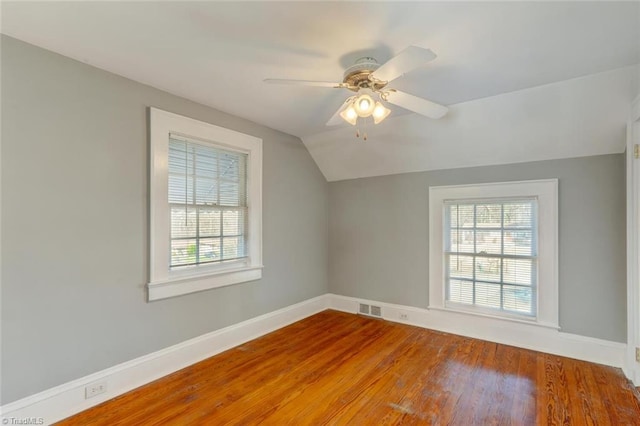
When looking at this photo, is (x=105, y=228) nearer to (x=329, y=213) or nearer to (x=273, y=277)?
(x=273, y=277)

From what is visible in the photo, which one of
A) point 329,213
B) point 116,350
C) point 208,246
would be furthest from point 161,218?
point 329,213

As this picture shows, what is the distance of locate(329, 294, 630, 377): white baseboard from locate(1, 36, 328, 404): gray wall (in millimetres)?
2471

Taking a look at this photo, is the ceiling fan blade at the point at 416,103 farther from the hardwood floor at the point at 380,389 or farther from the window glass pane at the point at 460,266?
the hardwood floor at the point at 380,389

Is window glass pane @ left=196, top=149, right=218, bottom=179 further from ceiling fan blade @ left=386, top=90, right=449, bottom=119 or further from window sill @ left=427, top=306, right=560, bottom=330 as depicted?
window sill @ left=427, top=306, right=560, bottom=330

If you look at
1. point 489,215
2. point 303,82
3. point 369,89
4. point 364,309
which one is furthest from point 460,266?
point 303,82

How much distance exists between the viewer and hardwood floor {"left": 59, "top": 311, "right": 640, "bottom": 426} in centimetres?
200

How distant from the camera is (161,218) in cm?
253

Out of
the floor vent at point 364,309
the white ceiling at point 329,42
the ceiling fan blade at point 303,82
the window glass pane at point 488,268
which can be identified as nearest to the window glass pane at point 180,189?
the white ceiling at point 329,42

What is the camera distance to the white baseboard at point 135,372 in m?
1.89

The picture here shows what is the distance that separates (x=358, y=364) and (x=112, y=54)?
10.3ft

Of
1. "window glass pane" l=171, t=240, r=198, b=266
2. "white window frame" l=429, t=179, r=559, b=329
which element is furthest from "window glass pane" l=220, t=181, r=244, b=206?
"white window frame" l=429, t=179, r=559, b=329

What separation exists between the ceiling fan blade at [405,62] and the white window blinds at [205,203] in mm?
1921

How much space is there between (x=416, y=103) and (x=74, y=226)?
255cm

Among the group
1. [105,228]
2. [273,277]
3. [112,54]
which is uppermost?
[112,54]
